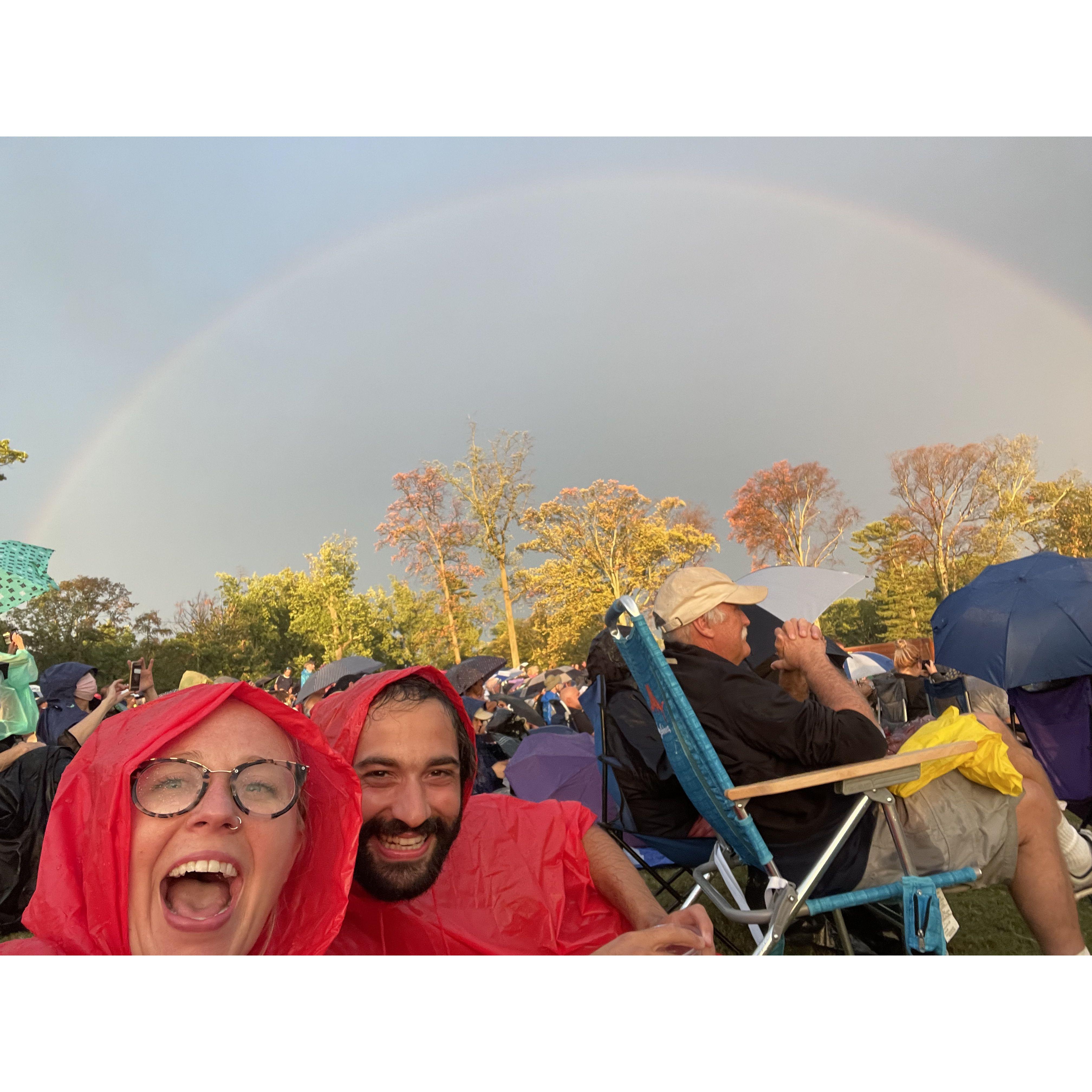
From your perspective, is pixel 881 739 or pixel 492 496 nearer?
pixel 881 739

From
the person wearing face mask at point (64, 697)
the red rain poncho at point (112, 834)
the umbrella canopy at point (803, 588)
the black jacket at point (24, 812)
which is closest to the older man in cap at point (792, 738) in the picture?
the red rain poncho at point (112, 834)

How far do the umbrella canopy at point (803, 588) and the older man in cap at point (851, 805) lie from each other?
2629mm

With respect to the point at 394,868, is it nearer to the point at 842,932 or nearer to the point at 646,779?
the point at 842,932

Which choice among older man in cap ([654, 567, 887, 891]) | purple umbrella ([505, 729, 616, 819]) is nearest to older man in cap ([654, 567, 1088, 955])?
older man in cap ([654, 567, 887, 891])

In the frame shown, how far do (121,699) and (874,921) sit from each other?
15.3 feet

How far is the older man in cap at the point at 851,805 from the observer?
2238mm

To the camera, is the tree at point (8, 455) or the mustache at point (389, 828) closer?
the mustache at point (389, 828)

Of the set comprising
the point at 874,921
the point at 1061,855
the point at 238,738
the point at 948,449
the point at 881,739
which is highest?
the point at 948,449

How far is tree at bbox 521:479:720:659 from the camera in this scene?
87.3 feet

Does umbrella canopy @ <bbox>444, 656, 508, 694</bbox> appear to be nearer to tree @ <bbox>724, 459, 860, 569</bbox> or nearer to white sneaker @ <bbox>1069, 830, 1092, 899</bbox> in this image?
white sneaker @ <bbox>1069, 830, 1092, 899</bbox>

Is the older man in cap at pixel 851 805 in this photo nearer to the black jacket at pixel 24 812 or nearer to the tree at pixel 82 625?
the black jacket at pixel 24 812

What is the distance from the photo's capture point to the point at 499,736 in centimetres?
562
